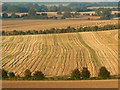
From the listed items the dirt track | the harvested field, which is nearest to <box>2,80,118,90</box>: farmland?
the dirt track

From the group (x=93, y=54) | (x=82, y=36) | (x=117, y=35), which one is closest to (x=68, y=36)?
(x=82, y=36)

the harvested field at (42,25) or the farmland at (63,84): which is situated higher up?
the farmland at (63,84)

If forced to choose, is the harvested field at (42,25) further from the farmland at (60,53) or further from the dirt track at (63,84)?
the dirt track at (63,84)

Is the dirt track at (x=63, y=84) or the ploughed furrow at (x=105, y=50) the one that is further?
the ploughed furrow at (x=105, y=50)

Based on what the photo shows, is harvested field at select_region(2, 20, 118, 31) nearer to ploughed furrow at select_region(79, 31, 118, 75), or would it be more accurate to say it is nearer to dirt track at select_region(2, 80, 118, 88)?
ploughed furrow at select_region(79, 31, 118, 75)

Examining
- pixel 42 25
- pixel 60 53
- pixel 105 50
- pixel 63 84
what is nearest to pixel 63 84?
pixel 63 84

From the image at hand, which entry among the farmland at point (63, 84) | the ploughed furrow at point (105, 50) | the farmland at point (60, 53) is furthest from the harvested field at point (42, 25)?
the farmland at point (63, 84)
